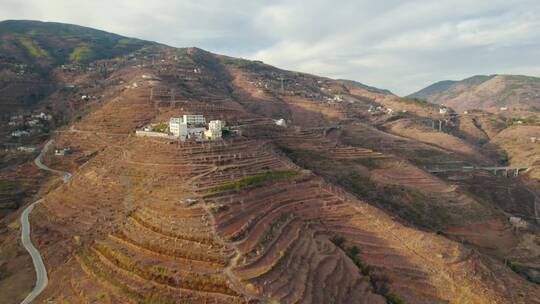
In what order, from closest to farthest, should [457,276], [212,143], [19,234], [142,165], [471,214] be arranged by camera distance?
1. [457,276]
2. [19,234]
3. [142,165]
4. [212,143]
5. [471,214]

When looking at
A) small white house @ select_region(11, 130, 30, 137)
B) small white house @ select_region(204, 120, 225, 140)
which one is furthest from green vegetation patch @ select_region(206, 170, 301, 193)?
small white house @ select_region(11, 130, 30, 137)

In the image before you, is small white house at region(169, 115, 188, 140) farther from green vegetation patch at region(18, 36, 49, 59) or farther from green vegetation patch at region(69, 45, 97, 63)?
green vegetation patch at region(18, 36, 49, 59)

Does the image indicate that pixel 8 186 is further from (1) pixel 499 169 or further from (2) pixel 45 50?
(2) pixel 45 50

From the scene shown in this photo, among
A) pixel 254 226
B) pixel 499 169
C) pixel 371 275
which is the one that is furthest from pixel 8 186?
pixel 499 169

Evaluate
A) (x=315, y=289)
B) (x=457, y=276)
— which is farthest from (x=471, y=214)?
(x=315, y=289)

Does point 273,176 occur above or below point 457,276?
above

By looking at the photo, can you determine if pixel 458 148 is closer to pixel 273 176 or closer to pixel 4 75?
pixel 273 176
